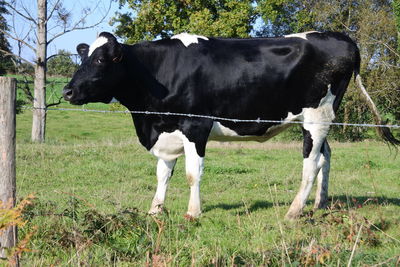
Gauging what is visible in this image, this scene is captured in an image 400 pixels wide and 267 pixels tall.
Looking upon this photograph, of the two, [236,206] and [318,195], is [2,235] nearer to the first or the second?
[236,206]

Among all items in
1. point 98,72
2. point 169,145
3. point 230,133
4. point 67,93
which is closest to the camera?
point 67,93

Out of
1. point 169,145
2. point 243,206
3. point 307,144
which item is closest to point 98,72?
point 169,145

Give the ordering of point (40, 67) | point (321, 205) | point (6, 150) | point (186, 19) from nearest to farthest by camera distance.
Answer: point (6, 150) < point (321, 205) < point (40, 67) < point (186, 19)

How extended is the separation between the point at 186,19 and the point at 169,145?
22155 millimetres

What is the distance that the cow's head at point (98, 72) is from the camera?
596 centimetres

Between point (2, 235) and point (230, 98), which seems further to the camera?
point (230, 98)

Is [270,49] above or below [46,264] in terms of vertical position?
above

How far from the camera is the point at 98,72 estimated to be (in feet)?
20.0

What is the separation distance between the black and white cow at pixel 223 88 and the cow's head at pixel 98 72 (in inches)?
0.7

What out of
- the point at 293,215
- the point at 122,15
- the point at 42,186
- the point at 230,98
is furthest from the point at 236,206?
the point at 122,15

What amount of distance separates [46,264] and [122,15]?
2644 cm

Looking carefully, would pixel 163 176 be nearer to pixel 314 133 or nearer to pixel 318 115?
pixel 314 133

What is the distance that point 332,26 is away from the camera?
2870cm

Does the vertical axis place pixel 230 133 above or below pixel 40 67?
below
